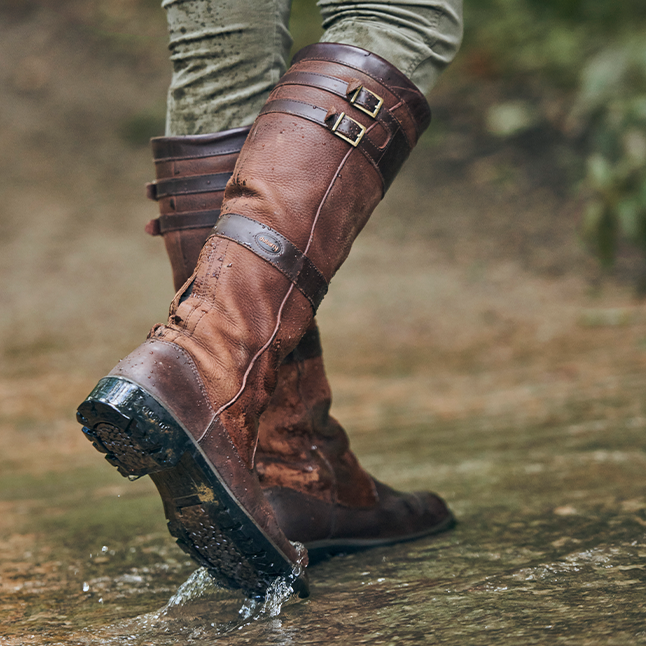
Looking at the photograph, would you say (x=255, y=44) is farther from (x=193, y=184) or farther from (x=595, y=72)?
(x=595, y=72)

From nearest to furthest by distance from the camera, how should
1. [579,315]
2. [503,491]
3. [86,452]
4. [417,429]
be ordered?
[503,491] → [417,429] → [86,452] → [579,315]

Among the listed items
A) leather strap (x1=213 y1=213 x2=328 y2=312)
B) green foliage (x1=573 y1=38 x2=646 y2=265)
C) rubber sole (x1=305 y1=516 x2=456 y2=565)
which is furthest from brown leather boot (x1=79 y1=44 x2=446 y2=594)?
green foliage (x1=573 y1=38 x2=646 y2=265)

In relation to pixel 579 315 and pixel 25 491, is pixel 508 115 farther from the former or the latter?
pixel 25 491

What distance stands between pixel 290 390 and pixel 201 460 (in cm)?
33

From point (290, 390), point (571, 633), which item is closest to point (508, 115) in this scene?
point (290, 390)

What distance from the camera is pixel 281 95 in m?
1.04

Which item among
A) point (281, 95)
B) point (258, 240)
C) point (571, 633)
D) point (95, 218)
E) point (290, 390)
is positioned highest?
point (95, 218)

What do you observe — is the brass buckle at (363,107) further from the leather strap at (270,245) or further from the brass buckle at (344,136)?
the leather strap at (270,245)

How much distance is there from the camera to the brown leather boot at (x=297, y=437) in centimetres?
113

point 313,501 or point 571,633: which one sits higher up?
point 313,501

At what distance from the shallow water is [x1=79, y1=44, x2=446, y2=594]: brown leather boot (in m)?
0.10

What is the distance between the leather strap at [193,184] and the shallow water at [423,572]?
21.2 inches

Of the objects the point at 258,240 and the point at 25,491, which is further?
the point at 25,491

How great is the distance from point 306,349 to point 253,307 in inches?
10.4
